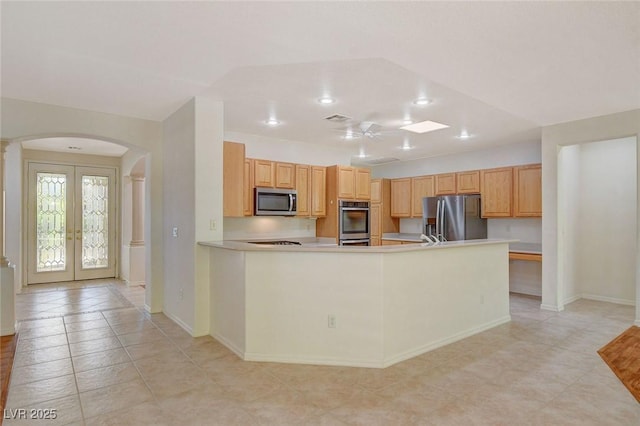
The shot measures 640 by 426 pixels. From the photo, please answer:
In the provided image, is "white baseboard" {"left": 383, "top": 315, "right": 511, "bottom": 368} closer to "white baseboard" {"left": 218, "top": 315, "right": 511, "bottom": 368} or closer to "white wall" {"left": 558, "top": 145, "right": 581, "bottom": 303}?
"white baseboard" {"left": 218, "top": 315, "right": 511, "bottom": 368}

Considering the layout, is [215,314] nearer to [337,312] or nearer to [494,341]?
[337,312]

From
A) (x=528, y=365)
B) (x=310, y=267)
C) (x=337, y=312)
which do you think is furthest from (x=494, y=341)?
(x=310, y=267)

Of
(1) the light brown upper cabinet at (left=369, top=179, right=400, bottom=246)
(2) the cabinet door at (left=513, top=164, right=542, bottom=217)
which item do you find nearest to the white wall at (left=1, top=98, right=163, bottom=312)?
(1) the light brown upper cabinet at (left=369, top=179, right=400, bottom=246)

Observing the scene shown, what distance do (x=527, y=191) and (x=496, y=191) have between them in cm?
50

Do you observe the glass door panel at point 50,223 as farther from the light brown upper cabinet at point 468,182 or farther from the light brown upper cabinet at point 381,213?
the light brown upper cabinet at point 468,182

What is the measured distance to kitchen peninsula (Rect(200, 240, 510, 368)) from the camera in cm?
322

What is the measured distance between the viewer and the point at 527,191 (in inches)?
237

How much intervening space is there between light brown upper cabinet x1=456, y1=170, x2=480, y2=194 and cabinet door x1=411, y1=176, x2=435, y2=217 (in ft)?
1.89

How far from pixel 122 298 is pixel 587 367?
6.19 meters

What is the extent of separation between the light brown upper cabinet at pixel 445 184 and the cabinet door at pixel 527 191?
44.4 inches

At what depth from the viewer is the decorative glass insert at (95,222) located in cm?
776

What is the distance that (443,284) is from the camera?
12.6ft

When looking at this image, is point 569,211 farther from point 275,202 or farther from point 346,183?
point 275,202

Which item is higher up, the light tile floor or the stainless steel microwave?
the stainless steel microwave
